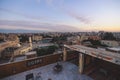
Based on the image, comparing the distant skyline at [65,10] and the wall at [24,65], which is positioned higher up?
the distant skyline at [65,10]

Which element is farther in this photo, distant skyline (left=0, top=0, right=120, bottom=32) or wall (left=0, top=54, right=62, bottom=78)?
distant skyline (left=0, top=0, right=120, bottom=32)

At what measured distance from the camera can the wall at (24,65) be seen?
717 centimetres

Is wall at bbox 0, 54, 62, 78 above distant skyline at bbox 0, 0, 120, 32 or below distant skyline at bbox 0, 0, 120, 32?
below

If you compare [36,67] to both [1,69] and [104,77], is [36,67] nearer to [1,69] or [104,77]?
[1,69]

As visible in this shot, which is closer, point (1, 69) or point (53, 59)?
point (1, 69)

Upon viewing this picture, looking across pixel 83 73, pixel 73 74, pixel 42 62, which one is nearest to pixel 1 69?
pixel 42 62

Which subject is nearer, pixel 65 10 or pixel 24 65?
pixel 24 65

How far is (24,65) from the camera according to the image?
808 cm

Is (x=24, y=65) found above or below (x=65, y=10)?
below

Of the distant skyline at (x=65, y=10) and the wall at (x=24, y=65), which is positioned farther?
the distant skyline at (x=65, y=10)

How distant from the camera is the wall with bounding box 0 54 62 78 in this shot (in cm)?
717

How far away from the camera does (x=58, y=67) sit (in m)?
8.35

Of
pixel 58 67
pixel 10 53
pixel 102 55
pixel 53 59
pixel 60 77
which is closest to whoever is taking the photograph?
pixel 102 55

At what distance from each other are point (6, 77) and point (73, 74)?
589 cm
